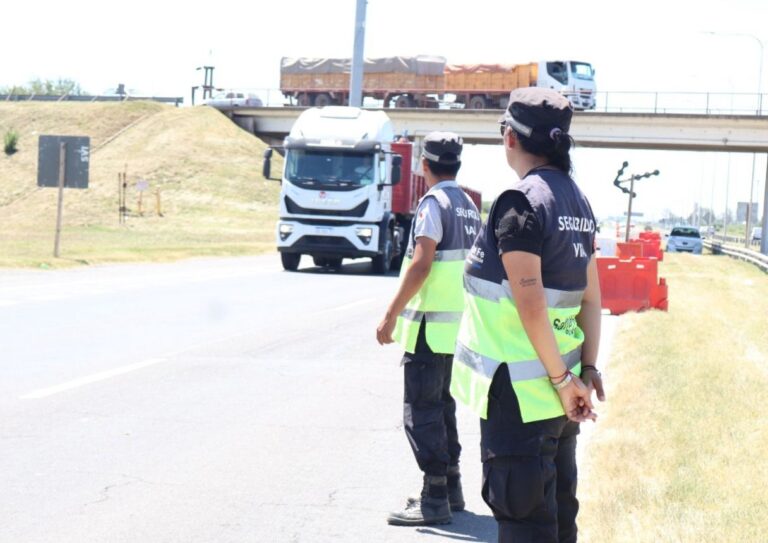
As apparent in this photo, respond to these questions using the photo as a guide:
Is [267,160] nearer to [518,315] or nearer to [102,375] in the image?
[102,375]

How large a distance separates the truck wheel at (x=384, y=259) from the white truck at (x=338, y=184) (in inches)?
8.1

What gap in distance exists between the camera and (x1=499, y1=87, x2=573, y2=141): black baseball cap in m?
4.29

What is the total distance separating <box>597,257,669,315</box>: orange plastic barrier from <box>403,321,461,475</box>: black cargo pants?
14.5 metres

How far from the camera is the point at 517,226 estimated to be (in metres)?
4.13

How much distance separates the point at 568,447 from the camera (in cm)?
459

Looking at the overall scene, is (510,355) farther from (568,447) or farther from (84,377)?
(84,377)

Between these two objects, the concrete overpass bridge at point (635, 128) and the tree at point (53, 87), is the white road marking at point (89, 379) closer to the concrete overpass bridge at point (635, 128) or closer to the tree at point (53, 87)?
the concrete overpass bridge at point (635, 128)

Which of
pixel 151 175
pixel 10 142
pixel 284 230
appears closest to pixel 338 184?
pixel 284 230

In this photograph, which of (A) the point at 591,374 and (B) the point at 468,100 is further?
(B) the point at 468,100

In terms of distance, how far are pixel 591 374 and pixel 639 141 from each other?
62.7 meters

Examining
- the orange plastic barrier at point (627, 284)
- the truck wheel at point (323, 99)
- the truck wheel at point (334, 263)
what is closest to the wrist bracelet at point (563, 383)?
the orange plastic barrier at point (627, 284)

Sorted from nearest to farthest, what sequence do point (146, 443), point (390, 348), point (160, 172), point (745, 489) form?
point (745, 489), point (146, 443), point (390, 348), point (160, 172)

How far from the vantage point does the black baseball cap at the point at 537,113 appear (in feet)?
14.1

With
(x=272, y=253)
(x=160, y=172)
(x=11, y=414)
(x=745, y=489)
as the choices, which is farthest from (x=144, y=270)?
(x=160, y=172)
